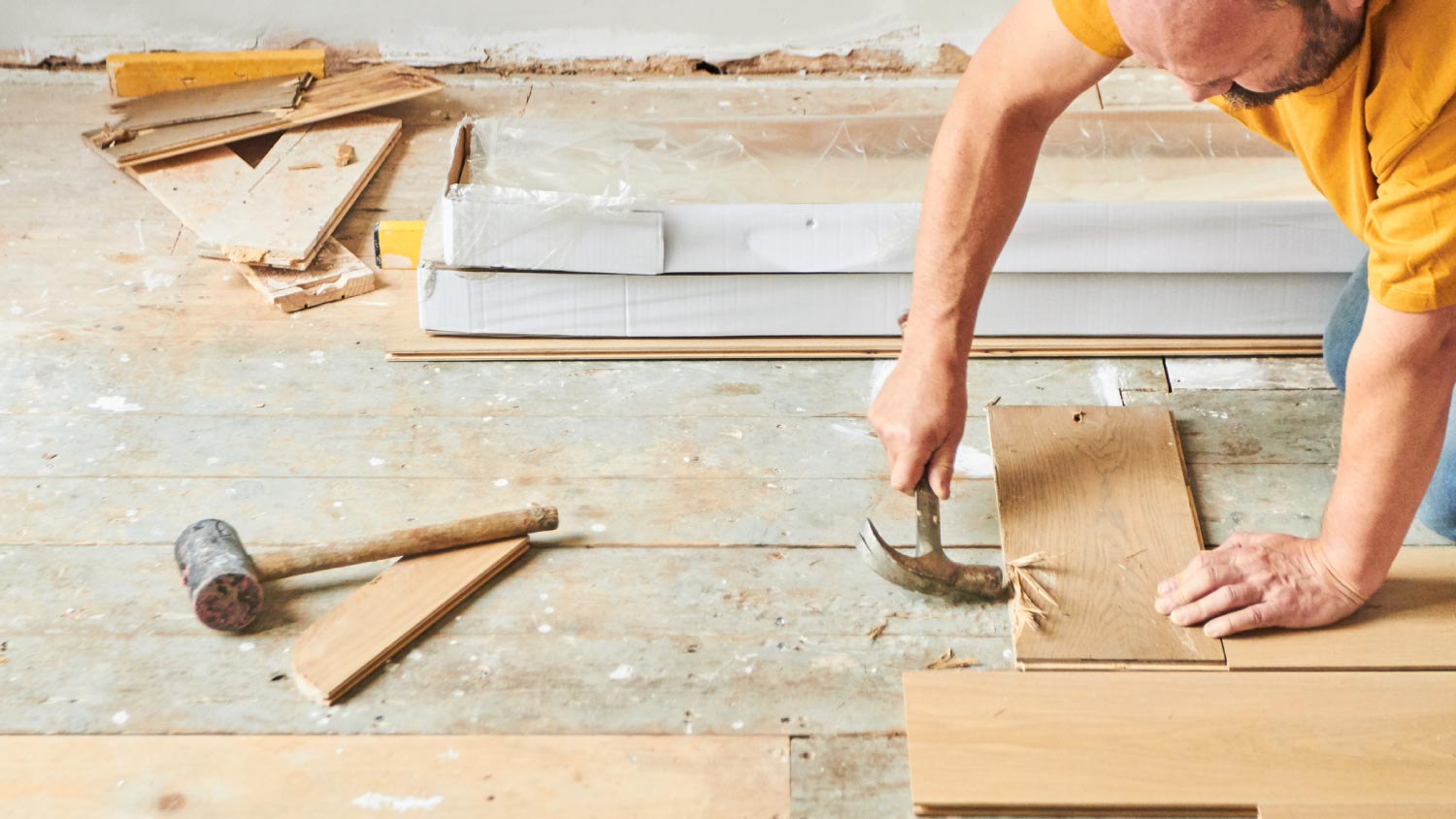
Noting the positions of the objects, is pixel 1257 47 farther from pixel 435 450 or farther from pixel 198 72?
pixel 198 72

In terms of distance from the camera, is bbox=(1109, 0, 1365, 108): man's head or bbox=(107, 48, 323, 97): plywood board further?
bbox=(107, 48, 323, 97): plywood board

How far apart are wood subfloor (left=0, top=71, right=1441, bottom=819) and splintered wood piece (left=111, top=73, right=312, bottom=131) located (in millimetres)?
398

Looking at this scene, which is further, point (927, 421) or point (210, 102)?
point (210, 102)

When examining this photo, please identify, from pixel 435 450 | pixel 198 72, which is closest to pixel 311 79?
pixel 198 72

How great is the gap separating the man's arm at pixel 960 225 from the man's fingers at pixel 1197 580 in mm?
315

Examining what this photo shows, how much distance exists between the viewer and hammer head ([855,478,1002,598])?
164 centimetres

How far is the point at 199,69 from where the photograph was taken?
3096mm

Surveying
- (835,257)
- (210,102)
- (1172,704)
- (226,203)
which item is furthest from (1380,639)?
(210,102)

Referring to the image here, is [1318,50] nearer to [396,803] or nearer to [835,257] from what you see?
[835,257]

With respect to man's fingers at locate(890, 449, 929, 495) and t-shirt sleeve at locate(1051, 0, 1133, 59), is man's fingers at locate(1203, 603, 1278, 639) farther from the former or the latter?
t-shirt sleeve at locate(1051, 0, 1133, 59)

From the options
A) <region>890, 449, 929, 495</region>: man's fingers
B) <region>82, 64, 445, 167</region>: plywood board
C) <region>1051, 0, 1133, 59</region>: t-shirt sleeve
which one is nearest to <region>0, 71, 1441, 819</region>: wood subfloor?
<region>890, 449, 929, 495</region>: man's fingers

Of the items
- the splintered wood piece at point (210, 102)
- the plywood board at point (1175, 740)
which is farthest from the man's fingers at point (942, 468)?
the splintered wood piece at point (210, 102)

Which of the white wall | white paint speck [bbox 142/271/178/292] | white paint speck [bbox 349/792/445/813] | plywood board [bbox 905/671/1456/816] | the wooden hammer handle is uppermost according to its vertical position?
the white wall

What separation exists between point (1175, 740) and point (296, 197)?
1.99m
